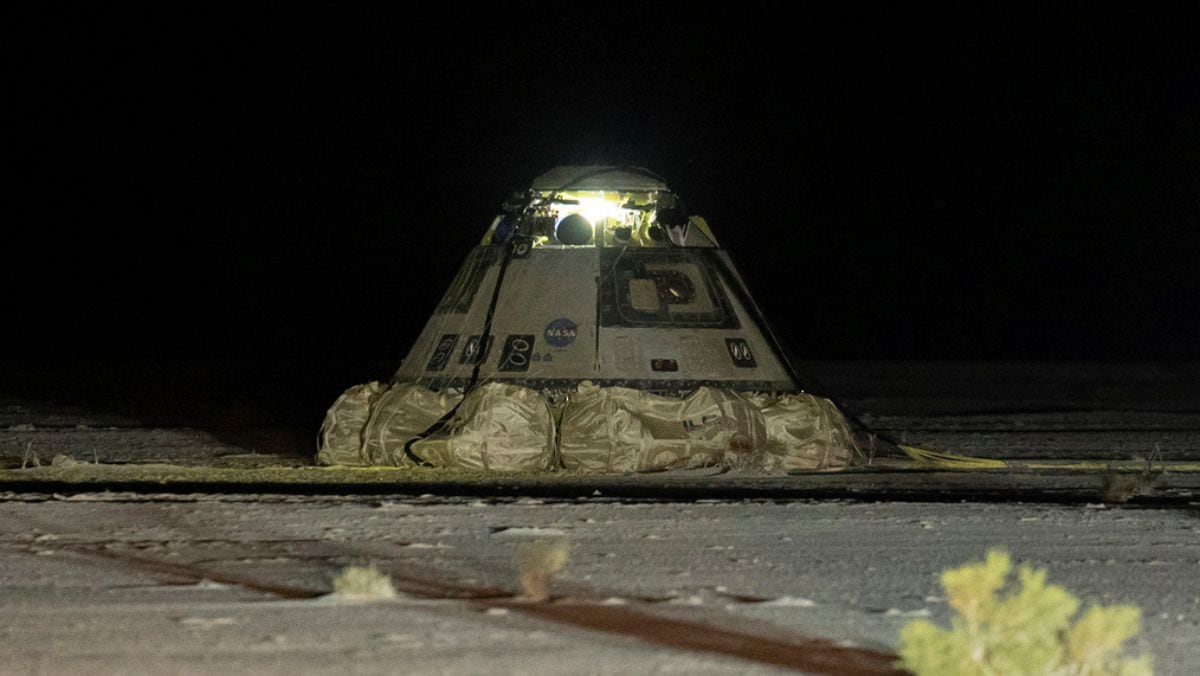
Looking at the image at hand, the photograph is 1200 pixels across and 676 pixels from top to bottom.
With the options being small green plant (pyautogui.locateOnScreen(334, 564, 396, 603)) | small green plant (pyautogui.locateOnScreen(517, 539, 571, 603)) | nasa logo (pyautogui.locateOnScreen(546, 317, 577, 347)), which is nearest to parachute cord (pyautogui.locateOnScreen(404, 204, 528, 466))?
nasa logo (pyautogui.locateOnScreen(546, 317, 577, 347))

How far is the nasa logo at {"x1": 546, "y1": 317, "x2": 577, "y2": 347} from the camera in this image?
11.9 meters

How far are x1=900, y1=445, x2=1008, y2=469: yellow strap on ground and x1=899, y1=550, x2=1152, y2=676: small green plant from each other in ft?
22.9

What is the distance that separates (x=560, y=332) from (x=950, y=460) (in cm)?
333

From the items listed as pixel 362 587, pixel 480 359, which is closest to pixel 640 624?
pixel 362 587

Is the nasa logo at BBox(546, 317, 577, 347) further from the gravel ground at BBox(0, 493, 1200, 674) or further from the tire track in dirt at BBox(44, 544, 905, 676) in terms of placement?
the tire track in dirt at BBox(44, 544, 905, 676)

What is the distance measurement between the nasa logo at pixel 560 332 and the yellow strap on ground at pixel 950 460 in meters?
2.99

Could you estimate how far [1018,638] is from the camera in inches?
218

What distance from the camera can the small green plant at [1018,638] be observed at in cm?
544

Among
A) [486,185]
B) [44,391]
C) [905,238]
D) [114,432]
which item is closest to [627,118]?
[486,185]

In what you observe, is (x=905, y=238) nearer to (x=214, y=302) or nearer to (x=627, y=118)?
(x=627, y=118)

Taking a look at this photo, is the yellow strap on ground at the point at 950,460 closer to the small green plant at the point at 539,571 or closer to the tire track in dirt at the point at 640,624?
the small green plant at the point at 539,571

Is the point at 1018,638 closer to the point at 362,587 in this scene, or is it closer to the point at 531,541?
the point at 362,587

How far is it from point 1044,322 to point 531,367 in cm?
2835

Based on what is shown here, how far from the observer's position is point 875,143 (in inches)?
1871
